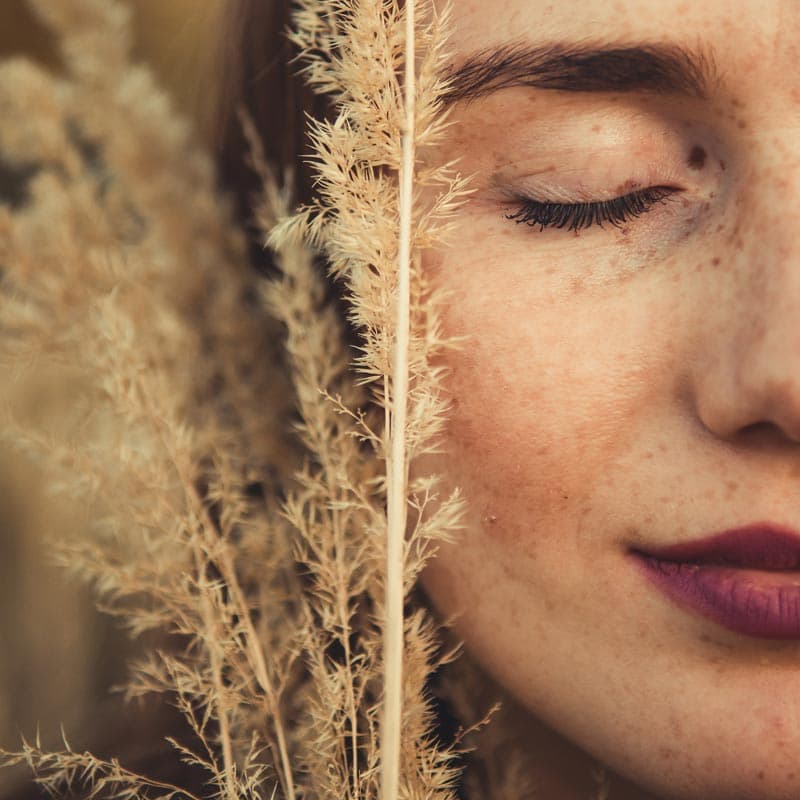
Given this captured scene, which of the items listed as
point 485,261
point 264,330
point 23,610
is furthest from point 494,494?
point 23,610

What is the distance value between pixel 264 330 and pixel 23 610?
2.62 ft

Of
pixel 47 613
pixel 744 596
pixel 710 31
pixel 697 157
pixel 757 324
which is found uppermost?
pixel 710 31

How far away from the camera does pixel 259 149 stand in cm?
144

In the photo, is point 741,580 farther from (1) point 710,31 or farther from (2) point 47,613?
(2) point 47,613

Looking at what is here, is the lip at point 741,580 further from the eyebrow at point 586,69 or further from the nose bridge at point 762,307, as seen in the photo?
the eyebrow at point 586,69

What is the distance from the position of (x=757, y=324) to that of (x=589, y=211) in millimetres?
218

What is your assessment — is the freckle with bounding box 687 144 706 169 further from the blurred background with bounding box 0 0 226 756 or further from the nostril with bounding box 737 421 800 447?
the blurred background with bounding box 0 0 226 756

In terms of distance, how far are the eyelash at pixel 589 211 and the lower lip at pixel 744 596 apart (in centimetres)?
36

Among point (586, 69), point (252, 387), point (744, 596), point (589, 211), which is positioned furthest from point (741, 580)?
point (252, 387)

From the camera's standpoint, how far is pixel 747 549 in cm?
97

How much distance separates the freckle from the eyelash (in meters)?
0.03

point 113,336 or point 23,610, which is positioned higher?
point 113,336

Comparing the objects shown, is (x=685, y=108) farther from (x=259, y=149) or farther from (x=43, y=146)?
(x=43, y=146)

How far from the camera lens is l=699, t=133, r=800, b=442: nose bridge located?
907 millimetres
